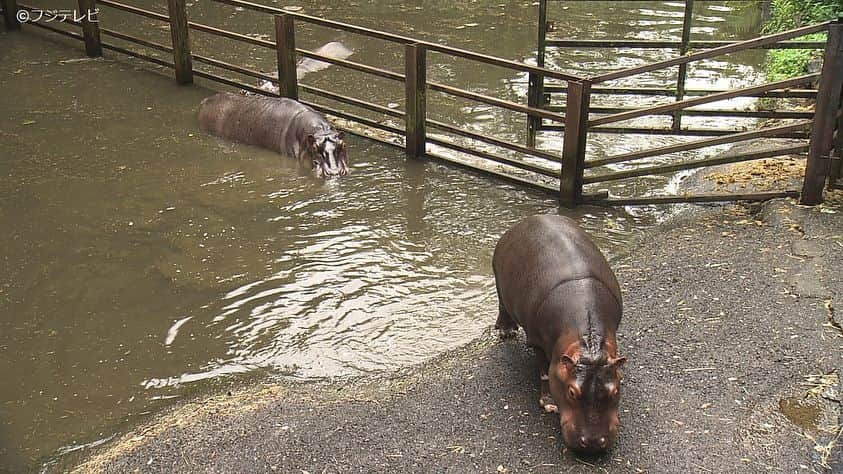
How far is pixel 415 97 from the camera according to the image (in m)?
7.35

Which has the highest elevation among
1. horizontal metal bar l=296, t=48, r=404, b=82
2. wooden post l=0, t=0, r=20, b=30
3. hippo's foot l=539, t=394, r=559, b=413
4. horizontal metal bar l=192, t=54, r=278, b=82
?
horizontal metal bar l=296, t=48, r=404, b=82

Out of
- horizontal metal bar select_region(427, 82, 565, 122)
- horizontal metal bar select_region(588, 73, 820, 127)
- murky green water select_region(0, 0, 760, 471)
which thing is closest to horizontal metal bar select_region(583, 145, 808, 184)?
murky green water select_region(0, 0, 760, 471)

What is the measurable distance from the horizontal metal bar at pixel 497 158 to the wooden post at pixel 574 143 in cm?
16

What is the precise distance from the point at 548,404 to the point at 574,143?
290cm

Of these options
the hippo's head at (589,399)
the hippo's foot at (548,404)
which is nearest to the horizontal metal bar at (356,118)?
the hippo's foot at (548,404)

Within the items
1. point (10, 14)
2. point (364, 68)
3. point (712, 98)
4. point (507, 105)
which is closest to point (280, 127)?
point (364, 68)

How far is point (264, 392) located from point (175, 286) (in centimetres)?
139

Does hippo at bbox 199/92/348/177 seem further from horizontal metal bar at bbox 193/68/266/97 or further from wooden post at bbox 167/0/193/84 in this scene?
wooden post at bbox 167/0/193/84

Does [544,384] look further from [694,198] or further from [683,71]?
[683,71]

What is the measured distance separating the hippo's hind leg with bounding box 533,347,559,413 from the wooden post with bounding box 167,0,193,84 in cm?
677

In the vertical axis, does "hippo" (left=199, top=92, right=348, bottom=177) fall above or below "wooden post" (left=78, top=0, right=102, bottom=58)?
below

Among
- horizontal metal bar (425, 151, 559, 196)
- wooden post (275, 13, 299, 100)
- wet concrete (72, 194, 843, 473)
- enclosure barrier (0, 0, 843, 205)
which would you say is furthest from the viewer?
wooden post (275, 13, 299, 100)

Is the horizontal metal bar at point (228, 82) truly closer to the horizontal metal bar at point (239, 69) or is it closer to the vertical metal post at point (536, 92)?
the horizontal metal bar at point (239, 69)

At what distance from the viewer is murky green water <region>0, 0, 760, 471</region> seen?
4523mm
